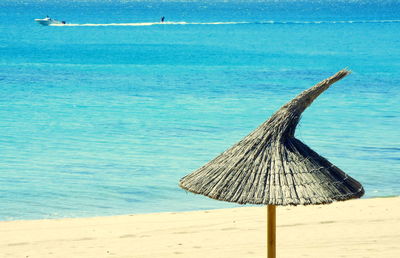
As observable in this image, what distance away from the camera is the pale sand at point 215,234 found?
8148mm

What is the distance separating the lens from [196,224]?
911 cm

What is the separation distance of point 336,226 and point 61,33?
161ft

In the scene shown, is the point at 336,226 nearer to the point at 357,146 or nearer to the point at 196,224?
the point at 196,224

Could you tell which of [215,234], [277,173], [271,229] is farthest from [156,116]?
[277,173]

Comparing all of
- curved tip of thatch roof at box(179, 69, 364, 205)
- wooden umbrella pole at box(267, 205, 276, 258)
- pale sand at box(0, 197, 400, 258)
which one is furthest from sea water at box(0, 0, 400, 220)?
curved tip of thatch roof at box(179, 69, 364, 205)

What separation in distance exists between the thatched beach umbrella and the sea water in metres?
2.83

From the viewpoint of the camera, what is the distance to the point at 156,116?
19250mm

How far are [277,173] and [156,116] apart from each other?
14.0 m

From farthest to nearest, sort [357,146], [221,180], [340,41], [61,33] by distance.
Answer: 1. [61,33]
2. [340,41]
3. [357,146]
4. [221,180]

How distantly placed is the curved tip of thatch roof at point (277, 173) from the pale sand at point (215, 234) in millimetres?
2703

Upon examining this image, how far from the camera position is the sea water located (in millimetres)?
11766

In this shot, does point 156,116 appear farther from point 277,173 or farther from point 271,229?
point 277,173

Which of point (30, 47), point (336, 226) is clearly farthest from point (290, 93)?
point (30, 47)

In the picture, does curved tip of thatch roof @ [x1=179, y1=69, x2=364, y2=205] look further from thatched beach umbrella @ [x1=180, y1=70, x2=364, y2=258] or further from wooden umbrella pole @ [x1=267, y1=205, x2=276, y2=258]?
wooden umbrella pole @ [x1=267, y1=205, x2=276, y2=258]
